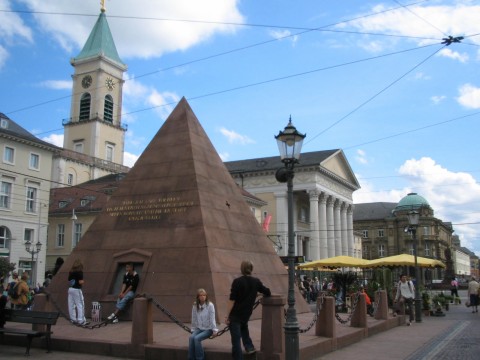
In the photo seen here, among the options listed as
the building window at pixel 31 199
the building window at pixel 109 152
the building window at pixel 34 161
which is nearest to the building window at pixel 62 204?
the building window at pixel 31 199

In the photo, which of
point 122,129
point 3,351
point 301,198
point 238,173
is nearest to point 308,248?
point 301,198

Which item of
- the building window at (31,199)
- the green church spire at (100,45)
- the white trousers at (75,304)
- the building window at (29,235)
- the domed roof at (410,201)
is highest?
the green church spire at (100,45)

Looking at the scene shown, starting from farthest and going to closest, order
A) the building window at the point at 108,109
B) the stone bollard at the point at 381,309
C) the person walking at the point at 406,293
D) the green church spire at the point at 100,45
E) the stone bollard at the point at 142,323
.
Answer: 1. the building window at the point at 108,109
2. the green church spire at the point at 100,45
3. the person walking at the point at 406,293
4. the stone bollard at the point at 381,309
5. the stone bollard at the point at 142,323

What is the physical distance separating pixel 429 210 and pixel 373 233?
11816 millimetres

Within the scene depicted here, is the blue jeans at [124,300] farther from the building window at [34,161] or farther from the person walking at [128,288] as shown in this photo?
the building window at [34,161]

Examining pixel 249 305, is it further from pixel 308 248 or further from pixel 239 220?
pixel 308 248

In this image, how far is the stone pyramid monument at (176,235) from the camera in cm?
1165

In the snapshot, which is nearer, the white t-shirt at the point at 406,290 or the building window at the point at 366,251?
the white t-shirt at the point at 406,290

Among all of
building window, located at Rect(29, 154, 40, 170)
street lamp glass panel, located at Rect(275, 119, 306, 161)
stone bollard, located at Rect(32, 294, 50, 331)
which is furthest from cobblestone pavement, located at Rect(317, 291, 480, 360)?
building window, located at Rect(29, 154, 40, 170)

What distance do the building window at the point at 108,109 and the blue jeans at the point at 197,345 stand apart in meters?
72.0

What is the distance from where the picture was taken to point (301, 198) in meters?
69.0

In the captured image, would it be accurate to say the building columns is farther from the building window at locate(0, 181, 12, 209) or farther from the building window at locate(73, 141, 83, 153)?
the building window at locate(73, 141, 83, 153)

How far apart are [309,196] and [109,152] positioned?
103 ft

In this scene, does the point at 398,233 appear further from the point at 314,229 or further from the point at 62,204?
the point at 62,204
